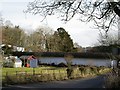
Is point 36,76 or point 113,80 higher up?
point 113,80

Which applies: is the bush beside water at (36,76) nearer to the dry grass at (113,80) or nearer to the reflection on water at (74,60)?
the dry grass at (113,80)

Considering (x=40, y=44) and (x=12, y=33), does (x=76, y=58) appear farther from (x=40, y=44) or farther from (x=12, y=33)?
(x=12, y=33)

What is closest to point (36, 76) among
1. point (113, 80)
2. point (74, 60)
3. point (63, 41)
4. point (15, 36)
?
point (113, 80)

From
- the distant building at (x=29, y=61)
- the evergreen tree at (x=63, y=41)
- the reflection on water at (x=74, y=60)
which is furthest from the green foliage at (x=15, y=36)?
the evergreen tree at (x=63, y=41)

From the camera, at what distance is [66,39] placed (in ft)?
260

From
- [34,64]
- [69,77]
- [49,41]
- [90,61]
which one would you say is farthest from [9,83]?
[49,41]

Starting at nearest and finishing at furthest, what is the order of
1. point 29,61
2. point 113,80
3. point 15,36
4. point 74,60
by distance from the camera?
point 113,80, point 29,61, point 74,60, point 15,36

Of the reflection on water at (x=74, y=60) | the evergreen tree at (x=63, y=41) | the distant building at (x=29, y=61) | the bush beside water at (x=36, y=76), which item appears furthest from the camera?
the evergreen tree at (x=63, y=41)

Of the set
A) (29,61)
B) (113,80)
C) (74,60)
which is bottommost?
(74,60)

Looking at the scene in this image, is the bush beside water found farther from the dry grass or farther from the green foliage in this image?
the green foliage

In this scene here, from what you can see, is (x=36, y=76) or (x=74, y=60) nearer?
(x=36, y=76)

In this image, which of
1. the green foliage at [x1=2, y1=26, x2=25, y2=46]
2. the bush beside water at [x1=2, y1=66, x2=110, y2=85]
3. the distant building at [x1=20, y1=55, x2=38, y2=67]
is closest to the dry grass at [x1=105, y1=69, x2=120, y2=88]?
the bush beside water at [x1=2, y1=66, x2=110, y2=85]

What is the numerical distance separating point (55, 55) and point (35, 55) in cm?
561

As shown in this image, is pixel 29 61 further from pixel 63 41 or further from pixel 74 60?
pixel 74 60
